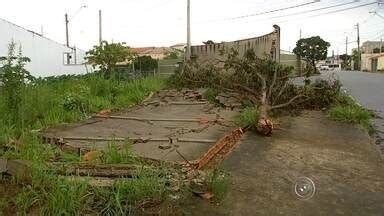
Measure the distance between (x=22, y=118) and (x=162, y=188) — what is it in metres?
3.87

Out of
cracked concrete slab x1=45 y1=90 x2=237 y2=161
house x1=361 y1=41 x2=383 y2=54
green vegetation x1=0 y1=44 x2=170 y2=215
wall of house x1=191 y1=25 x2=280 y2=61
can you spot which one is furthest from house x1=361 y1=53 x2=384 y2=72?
green vegetation x1=0 y1=44 x2=170 y2=215

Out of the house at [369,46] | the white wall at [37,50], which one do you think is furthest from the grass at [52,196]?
the house at [369,46]

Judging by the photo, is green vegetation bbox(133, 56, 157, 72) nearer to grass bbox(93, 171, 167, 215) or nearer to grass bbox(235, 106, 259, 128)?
grass bbox(235, 106, 259, 128)

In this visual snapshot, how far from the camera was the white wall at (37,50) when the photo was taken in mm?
23242

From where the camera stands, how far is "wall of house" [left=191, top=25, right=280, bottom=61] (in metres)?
15.9

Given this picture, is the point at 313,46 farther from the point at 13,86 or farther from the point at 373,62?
the point at 13,86

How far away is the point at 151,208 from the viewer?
3971mm

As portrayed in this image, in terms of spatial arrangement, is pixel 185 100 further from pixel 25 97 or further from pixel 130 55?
pixel 130 55

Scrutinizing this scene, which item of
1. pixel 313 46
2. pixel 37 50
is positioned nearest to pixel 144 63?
pixel 37 50

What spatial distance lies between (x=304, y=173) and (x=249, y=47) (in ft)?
35.4

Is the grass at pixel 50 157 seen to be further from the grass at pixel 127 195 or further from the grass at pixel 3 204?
the grass at pixel 3 204

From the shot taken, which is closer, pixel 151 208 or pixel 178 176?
pixel 151 208

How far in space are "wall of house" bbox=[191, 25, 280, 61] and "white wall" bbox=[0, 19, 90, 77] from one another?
9.27 m

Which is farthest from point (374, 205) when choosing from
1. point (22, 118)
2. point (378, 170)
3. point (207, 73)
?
point (207, 73)
